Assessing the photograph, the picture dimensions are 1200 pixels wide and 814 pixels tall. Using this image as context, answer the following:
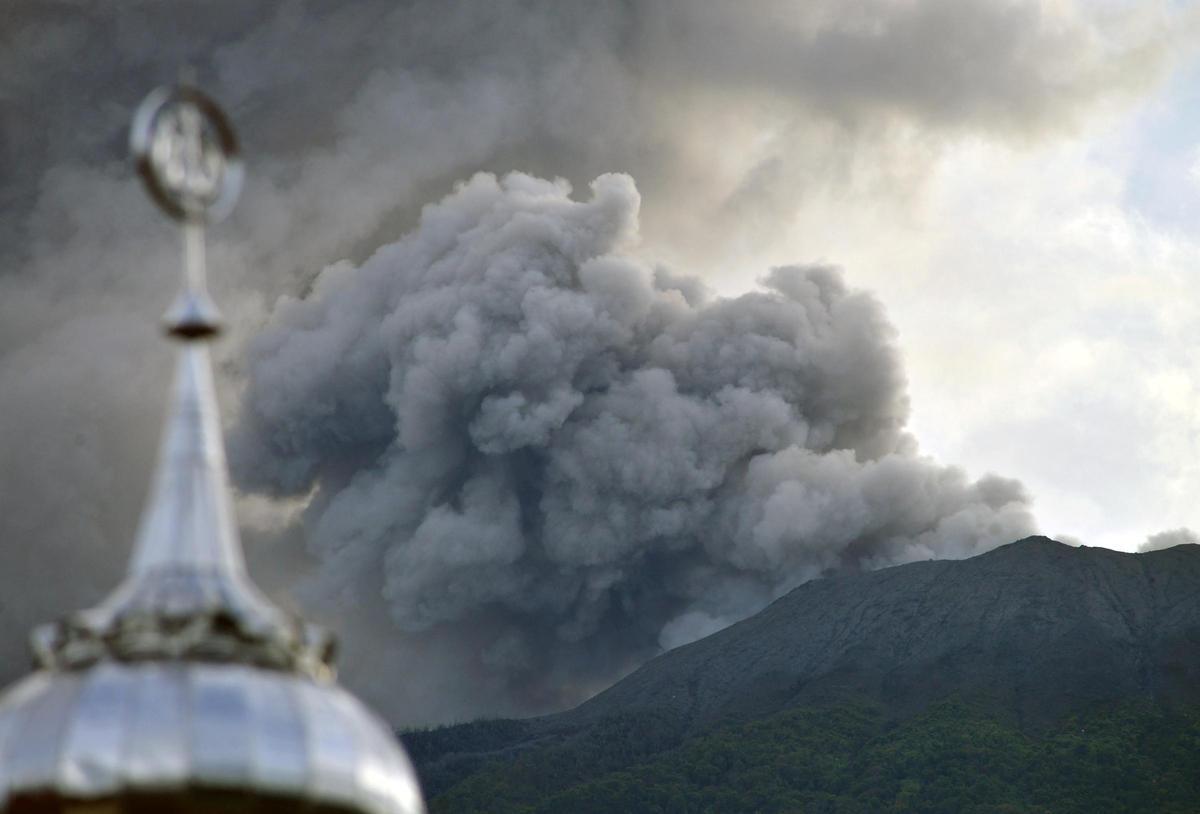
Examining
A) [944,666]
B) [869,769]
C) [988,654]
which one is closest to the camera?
[869,769]

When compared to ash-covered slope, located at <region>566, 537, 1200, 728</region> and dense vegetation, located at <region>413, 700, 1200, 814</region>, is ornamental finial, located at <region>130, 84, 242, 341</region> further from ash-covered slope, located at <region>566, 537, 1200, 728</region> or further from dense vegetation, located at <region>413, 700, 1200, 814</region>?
ash-covered slope, located at <region>566, 537, 1200, 728</region>

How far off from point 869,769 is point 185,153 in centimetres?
16232

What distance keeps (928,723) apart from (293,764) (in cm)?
17173

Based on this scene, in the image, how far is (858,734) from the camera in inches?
7106

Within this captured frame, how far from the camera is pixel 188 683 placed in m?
12.6

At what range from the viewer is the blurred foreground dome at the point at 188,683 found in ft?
40.7

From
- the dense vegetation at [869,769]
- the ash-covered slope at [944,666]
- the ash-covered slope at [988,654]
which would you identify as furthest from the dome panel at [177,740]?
the ash-covered slope at [988,654]

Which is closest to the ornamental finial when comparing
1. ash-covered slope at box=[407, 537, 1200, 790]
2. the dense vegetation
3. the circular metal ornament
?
the circular metal ornament

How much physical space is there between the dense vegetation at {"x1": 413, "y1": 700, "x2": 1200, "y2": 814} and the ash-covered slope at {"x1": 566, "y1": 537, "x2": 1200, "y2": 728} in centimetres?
463

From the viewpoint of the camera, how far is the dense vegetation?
16612 centimetres

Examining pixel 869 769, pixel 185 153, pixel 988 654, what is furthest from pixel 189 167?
pixel 988 654

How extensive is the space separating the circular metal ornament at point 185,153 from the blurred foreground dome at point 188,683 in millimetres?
11

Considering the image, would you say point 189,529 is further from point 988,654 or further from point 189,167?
point 988,654

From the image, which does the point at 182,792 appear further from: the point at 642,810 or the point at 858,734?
the point at 858,734
